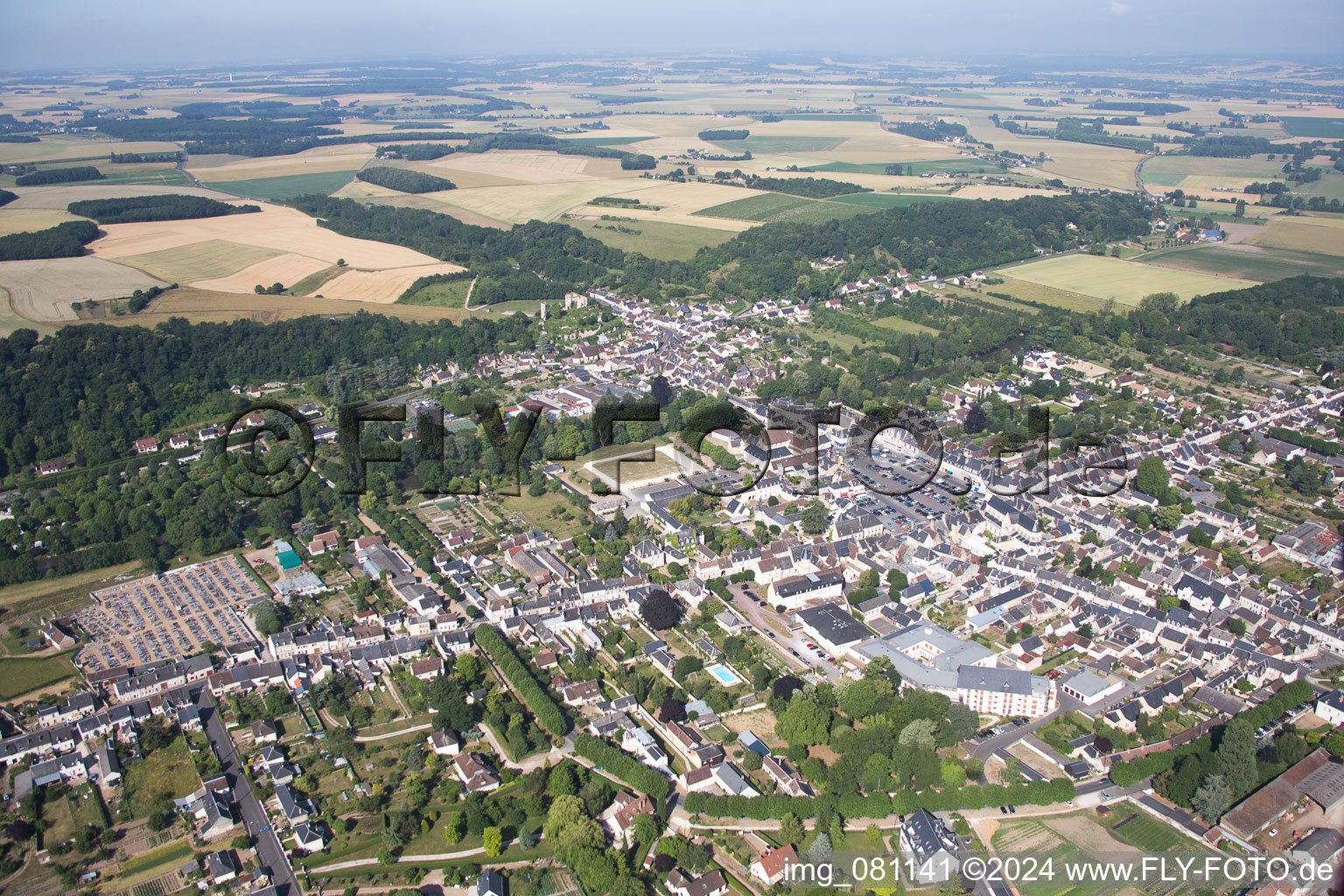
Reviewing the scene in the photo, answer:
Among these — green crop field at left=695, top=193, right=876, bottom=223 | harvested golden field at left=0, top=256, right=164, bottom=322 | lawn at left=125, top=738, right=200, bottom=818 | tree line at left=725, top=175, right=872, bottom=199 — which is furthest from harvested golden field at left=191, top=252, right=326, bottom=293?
tree line at left=725, top=175, right=872, bottom=199

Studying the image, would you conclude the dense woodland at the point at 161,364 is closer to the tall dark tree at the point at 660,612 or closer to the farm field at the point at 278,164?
the tall dark tree at the point at 660,612

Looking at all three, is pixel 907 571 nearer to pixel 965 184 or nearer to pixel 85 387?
pixel 85 387

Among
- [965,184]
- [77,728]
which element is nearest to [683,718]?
[77,728]

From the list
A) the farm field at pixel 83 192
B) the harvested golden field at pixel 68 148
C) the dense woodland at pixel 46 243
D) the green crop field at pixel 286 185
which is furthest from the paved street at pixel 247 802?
the harvested golden field at pixel 68 148

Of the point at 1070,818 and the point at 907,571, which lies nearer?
the point at 1070,818

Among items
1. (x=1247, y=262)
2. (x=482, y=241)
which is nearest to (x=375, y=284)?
(x=482, y=241)

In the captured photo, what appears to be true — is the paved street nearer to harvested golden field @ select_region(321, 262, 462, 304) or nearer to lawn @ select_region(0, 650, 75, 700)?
lawn @ select_region(0, 650, 75, 700)


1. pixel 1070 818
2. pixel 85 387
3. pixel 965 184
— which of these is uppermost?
pixel 965 184
